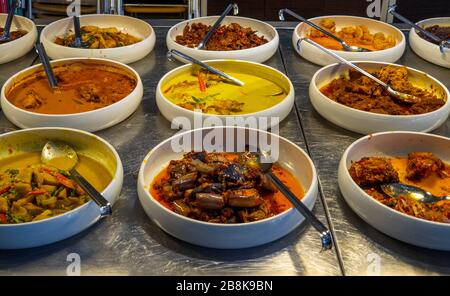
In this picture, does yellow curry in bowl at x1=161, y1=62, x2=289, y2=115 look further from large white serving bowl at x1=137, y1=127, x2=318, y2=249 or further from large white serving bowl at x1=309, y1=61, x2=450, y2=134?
large white serving bowl at x1=137, y1=127, x2=318, y2=249

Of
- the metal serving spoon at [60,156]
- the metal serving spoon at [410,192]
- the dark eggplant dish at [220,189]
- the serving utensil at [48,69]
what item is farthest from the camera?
the serving utensil at [48,69]

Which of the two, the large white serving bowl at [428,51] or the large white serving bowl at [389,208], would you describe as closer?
the large white serving bowl at [389,208]

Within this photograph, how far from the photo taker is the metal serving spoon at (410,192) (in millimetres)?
1515

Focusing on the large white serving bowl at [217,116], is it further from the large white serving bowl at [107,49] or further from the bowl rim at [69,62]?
the large white serving bowl at [107,49]

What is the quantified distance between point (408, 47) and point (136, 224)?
5.84ft

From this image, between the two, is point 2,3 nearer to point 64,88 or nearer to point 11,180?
point 64,88

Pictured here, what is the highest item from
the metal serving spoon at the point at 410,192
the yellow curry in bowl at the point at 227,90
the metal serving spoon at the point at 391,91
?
the metal serving spoon at the point at 391,91

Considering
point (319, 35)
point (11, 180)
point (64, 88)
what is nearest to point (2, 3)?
point (64, 88)

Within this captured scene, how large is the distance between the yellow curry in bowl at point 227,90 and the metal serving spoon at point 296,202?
0.34 metres

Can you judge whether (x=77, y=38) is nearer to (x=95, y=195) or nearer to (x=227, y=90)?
(x=227, y=90)

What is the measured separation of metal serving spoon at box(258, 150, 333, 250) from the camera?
126 cm

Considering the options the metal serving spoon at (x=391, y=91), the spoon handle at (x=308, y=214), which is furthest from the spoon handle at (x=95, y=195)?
the metal serving spoon at (x=391, y=91)

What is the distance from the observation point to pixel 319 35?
2.67 m

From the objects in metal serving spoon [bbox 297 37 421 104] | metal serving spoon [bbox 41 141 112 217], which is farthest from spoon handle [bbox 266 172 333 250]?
metal serving spoon [bbox 297 37 421 104]
